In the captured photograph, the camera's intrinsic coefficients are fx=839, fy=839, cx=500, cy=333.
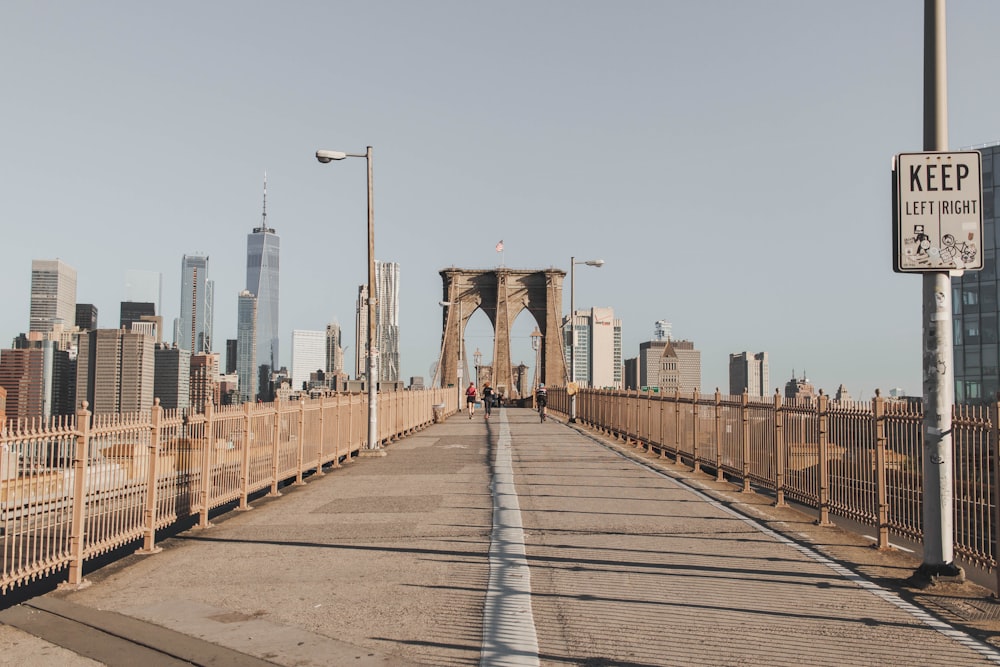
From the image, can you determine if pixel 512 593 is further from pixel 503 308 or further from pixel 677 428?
pixel 503 308

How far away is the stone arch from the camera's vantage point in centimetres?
9581

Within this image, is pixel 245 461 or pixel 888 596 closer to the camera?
pixel 888 596

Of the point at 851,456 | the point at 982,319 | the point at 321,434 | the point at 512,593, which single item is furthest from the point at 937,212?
the point at 982,319

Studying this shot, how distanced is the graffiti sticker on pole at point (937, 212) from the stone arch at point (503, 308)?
282ft

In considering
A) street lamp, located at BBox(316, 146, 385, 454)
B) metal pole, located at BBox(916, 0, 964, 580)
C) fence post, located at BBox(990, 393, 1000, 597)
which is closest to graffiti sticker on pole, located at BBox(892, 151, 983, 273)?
metal pole, located at BBox(916, 0, 964, 580)

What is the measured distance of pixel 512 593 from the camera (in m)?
6.90

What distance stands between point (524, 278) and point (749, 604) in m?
96.4

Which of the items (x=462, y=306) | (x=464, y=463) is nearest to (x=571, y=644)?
(x=464, y=463)

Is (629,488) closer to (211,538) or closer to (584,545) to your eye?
(584,545)

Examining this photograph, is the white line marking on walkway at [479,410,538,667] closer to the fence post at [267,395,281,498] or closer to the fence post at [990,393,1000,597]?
the fence post at [990,393,1000,597]

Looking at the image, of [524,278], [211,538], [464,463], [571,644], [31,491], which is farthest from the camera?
[524,278]

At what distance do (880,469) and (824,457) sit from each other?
160 centimetres

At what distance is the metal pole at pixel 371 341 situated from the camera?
68.8ft

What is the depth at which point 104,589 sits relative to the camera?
745 cm
